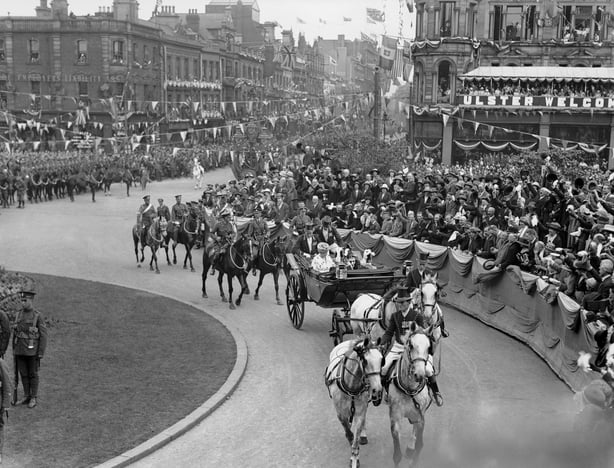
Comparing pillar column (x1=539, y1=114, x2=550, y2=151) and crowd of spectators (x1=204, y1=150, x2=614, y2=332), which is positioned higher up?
pillar column (x1=539, y1=114, x2=550, y2=151)

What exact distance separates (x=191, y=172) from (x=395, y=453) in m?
44.3

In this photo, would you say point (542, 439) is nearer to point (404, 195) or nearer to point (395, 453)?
point (395, 453)

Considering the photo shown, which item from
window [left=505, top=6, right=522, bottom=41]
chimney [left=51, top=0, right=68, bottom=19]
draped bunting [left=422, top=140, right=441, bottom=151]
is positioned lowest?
draped bunting [left=422, top=140, right=441, bottom=151]

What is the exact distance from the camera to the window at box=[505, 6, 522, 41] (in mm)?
53397

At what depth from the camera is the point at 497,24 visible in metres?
53.7

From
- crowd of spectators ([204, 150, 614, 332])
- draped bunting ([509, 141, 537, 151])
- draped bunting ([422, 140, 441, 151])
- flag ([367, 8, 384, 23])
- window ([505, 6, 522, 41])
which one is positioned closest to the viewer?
crowd of spectators ([204, 150, 614, 332])

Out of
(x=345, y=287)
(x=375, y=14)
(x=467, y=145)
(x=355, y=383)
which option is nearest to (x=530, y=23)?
(x=467, y=145)

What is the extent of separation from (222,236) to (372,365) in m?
10.8

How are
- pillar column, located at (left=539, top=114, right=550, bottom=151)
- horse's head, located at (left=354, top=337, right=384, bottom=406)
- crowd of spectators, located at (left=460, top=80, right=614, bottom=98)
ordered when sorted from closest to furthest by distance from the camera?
1. horse's head, located at (left=354, top=337, right=384, bottom=406)
2. crowd of spectators, located at (left=460, top=80, right=614, bottom=98)
3. pillar column, located at (left=539, top=114, right=550, bottom=151)

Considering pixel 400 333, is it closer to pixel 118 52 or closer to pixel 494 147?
pixel 494 147

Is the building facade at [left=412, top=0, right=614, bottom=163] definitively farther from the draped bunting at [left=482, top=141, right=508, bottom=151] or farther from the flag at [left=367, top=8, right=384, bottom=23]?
the flag at [left=367, top=8, right=384, bottom=23]

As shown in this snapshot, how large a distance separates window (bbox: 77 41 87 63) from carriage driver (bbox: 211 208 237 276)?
162 feet

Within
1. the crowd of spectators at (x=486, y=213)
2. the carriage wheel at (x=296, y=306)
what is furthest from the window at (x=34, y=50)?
the carriage wheel at (x=296, y=306)

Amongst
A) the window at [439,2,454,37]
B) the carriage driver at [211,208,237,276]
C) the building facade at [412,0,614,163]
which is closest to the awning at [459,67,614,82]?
the building facade at [412,0,614,163]
